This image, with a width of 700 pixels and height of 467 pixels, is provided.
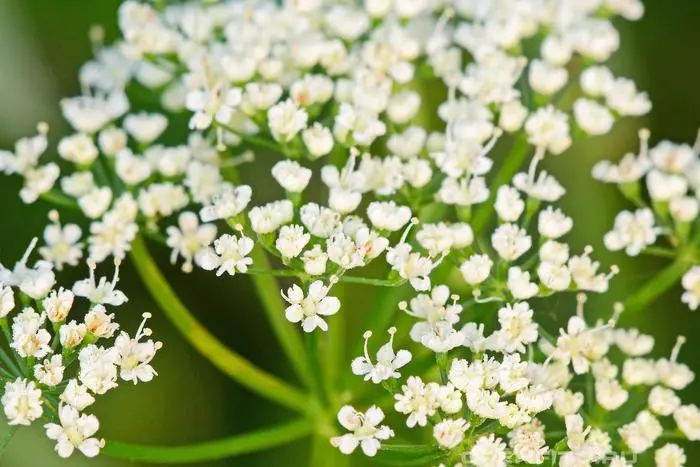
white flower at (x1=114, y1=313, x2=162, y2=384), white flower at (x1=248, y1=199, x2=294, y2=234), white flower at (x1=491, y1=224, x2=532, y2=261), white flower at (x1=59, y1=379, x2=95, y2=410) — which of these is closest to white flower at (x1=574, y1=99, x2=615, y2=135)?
white flower at (x1=491, y1=224, x2=532, y2=261)

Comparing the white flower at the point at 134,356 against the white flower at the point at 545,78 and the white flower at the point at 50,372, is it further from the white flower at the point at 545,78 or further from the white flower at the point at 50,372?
the white flower at the point at 545,78

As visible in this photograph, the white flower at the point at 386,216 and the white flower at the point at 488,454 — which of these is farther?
the white flower at the point at 386,216

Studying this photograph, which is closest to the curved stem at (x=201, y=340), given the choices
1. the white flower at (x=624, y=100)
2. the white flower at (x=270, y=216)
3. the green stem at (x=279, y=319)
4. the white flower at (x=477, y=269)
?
the green stem at (x=279, y=319)

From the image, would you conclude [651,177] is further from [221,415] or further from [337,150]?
[221,415]

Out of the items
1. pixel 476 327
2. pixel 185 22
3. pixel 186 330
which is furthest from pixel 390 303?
pixel 185 22

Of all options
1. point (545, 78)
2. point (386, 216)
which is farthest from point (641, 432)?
point (545, 78)

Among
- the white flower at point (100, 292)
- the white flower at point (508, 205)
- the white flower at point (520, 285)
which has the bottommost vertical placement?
the white flower at point (520, 285)
